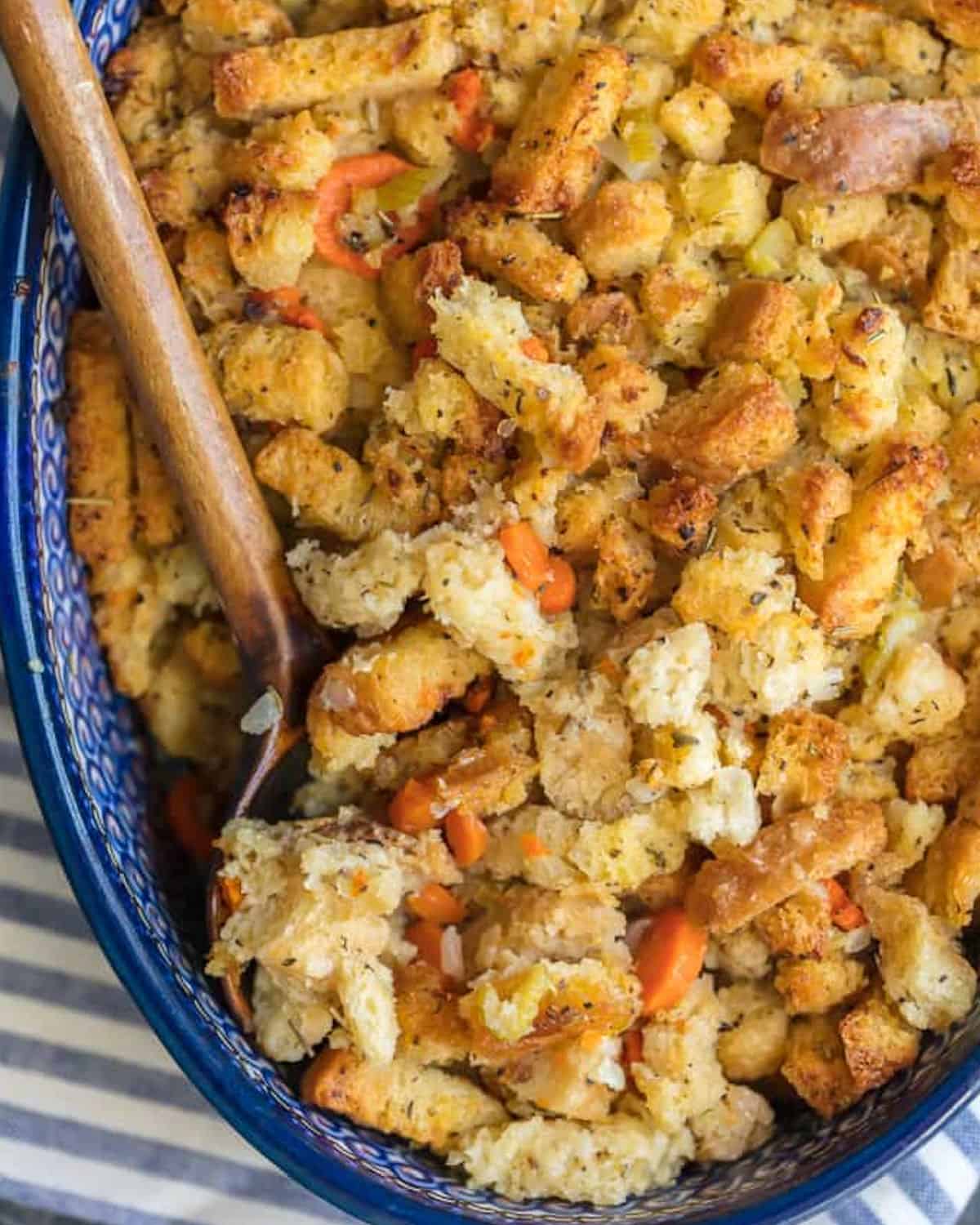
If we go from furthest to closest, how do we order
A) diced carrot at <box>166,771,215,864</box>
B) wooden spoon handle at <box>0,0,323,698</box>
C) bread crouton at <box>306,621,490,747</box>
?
diced carrot at <box>166,771,215,864</box>, bread crouton at <box>306,621,490,747</box>, wooden spoon handle at <box>0,0,323,698</box>

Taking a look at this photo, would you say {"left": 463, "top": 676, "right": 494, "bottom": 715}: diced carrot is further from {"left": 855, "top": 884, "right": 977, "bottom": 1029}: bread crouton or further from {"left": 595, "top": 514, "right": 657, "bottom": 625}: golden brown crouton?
{"left": 855, "top": 884, "right": 977, "bottom": 1029}: bread crouton

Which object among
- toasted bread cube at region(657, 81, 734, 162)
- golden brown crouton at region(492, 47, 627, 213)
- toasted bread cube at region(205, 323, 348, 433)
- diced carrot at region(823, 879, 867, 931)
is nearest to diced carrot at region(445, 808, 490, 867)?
diced carrot at region(823, 879, 867, 931)

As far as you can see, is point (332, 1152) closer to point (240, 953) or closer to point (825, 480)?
point (240, 953)

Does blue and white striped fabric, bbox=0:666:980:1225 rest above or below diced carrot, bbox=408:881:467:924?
below

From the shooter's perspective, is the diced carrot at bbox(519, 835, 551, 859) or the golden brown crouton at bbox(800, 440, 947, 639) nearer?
the golden brown crouton at bbox(800, 440, 947, 639)

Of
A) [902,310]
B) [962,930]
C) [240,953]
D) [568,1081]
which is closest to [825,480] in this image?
[902,310]

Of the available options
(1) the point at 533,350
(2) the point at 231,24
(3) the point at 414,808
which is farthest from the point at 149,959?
(2) the point at 231,24

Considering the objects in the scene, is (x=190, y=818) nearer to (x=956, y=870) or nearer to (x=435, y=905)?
(x=435, y=905)
